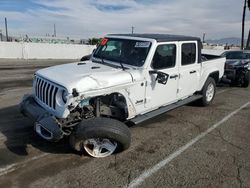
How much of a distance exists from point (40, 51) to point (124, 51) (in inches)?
850

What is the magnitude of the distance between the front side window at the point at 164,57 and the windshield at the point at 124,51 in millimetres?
248

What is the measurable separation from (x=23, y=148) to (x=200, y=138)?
3.38 meters

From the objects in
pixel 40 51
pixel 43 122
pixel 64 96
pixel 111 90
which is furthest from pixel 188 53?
pixel 40 51

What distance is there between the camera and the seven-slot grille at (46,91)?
14.3ft

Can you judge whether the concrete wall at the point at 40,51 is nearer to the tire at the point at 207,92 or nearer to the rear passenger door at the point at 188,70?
the tire at the point at 207,92

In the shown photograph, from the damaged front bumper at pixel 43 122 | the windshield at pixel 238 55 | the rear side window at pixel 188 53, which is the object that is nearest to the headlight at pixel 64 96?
the damaged front bumper at pixel 43 122

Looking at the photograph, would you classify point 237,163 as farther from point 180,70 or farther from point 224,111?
point 224,111

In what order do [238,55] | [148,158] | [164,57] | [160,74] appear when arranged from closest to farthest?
[148,158] < [160,74] < [164,57] < [238,55]

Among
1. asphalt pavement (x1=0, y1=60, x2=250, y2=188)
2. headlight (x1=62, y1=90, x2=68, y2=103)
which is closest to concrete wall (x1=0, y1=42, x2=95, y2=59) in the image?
asphalt pavement (x1=0, y1=60, x2=250, y2=188)

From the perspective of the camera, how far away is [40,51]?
83.1 feet

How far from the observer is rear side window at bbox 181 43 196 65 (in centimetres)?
616

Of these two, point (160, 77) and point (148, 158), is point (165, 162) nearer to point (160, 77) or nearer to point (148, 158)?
point (148, 158)

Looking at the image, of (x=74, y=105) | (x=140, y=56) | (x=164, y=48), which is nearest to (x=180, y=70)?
(x=164, y=48)

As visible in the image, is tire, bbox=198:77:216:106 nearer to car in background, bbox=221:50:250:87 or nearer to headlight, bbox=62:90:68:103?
car in background, bbox=221:50:250:87
